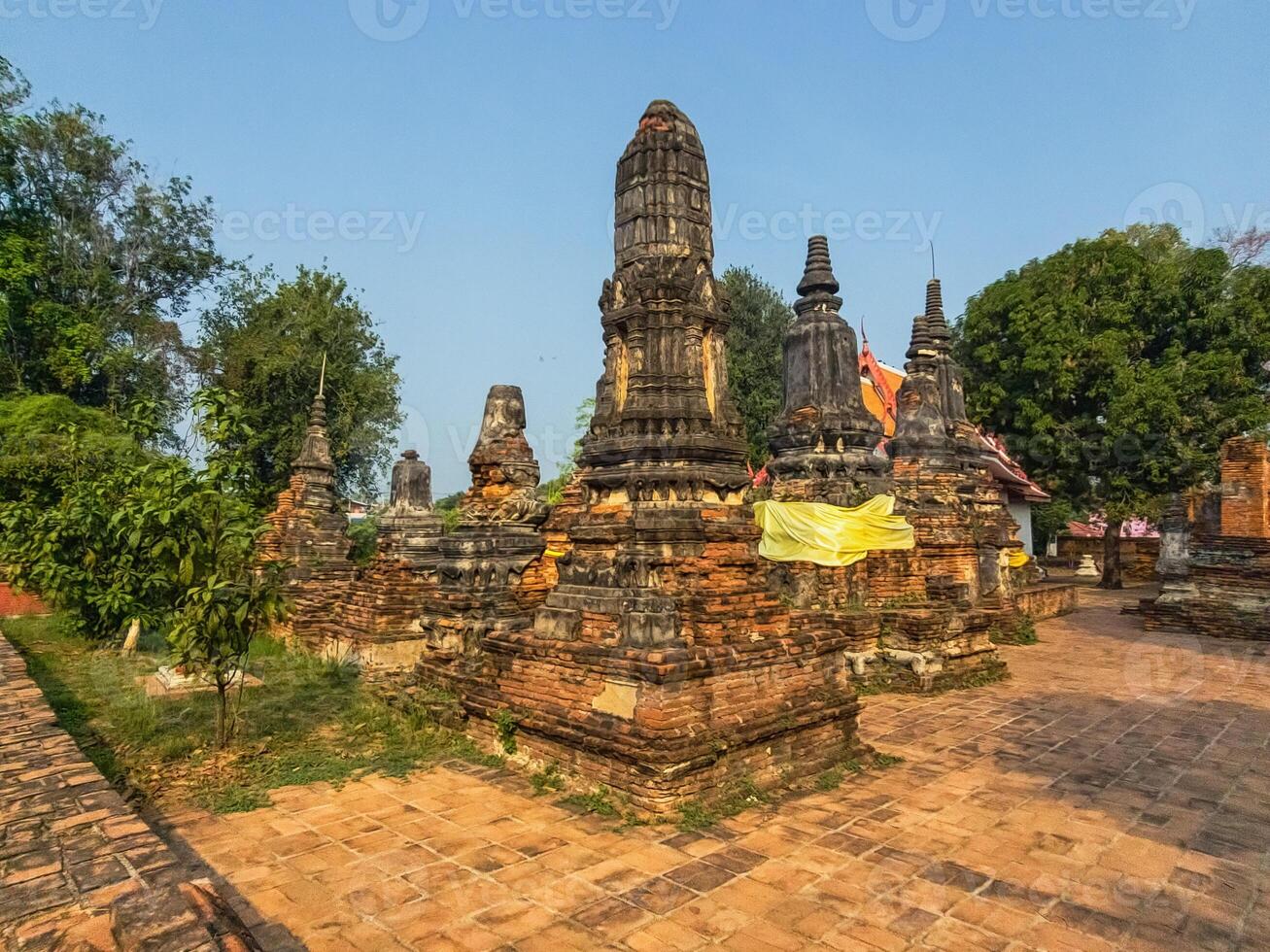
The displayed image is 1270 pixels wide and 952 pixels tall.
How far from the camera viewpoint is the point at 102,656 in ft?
34.7

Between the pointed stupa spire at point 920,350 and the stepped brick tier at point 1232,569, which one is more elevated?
the pointed stupa spire at point 920,350

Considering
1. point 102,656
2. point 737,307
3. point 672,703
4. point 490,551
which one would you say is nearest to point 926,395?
A: point 490,551

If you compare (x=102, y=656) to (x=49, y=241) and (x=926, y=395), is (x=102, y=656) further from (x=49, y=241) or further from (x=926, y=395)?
(x=49, y=241)

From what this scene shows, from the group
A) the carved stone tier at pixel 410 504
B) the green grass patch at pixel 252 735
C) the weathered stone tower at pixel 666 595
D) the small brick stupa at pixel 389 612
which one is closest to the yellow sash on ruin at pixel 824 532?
the weathered stone tower at pixel 666 595

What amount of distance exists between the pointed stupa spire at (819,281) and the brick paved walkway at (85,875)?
1032cm

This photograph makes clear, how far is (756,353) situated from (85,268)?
20.5 metres

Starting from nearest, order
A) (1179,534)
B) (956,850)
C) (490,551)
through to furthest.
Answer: (956,850) → (490,551) → (1179,534)

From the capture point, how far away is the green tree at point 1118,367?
2134 cm

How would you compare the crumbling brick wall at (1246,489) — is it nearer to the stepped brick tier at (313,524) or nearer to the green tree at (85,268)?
the stepped brick tier at (313,524)

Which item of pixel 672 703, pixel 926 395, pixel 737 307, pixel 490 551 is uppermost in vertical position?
pixel 737 307

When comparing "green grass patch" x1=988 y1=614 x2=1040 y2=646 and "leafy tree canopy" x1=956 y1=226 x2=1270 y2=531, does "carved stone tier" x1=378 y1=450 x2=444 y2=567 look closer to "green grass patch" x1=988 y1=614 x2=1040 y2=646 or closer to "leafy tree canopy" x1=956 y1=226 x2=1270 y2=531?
"green grass patch" x1=988 y1=614 x2=1040 y2=646

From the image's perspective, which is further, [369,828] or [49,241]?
[49,241]

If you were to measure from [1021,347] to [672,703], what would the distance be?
2247 centimetres

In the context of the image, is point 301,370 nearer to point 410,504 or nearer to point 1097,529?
point 410,504
